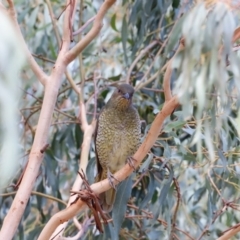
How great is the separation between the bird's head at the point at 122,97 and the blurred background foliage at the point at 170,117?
4.0 inches

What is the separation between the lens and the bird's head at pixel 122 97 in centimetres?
252

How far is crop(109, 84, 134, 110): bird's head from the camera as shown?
8.25ft

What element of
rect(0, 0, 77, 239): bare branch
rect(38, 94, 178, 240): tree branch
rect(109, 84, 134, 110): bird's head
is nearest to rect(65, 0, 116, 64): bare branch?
rect(0, 0, 77, 239): bare branch

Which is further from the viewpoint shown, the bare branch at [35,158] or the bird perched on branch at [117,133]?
the bird perched on branch at [117,133]

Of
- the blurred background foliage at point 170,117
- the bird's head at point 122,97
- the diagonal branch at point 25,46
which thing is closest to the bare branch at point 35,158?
the diagonal branch at point 25,46

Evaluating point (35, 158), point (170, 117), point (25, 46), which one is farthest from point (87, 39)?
point (170, 117)

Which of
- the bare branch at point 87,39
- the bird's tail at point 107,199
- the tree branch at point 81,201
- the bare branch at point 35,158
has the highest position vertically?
the bare branch at point 87,39

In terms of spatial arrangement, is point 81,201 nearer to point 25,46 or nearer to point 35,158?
point 35,158

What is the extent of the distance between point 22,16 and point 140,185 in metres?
1.10

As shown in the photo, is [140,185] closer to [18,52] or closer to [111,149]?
[111,149]

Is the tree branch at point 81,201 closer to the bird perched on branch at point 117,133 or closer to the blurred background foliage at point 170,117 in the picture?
the blurred background foliage at point 170,117

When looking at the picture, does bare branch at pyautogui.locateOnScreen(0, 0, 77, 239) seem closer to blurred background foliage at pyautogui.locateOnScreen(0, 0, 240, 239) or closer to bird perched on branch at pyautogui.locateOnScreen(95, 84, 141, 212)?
blurred background foliage at pyautogui.locateOnScreen(0, 0, 240, 239)

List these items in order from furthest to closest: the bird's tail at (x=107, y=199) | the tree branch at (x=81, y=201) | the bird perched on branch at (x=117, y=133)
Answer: the bird perched on branch at (x=117, y=133)
the bird's tail at (x=107, y=199)
the tree branch at (x=81, y=201)

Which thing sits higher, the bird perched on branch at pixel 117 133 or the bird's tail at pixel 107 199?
the bird perched on branch at pixel 117 133
